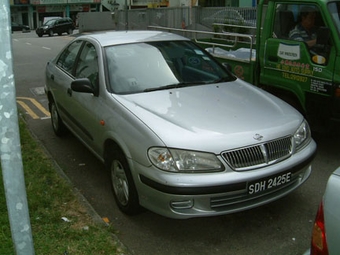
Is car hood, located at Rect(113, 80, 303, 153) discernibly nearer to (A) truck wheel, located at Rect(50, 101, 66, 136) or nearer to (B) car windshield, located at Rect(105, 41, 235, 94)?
(B) car windshield, located at Rect(105, 41, 235, 94)

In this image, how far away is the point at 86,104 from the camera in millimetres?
4418

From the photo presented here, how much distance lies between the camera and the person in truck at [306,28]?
4.93 meters

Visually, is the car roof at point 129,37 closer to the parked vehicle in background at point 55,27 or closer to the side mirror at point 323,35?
the side mirror at point 323,35

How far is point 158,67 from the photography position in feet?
14.5

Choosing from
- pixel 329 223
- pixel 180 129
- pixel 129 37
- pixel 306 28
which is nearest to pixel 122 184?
pixel 180 129

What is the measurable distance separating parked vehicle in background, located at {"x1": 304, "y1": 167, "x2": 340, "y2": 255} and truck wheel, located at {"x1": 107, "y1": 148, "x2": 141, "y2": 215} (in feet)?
6.02

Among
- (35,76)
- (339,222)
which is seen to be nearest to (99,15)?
(35,76)

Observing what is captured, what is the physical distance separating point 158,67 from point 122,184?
54.1 inches

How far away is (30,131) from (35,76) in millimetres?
6208

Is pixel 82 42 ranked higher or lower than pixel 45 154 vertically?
higher

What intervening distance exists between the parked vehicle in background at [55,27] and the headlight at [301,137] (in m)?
36.7

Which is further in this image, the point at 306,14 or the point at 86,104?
the point at 306,14

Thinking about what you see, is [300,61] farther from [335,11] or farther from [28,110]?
[28,110]

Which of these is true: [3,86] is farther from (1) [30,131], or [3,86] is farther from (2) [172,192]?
(1) [30,131]
